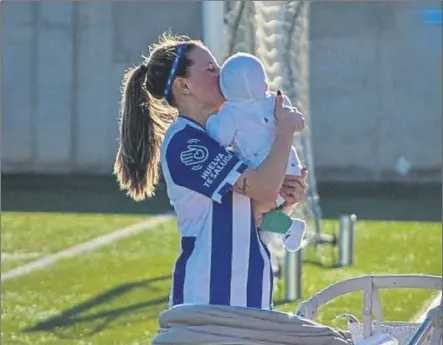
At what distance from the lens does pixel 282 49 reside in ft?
31.6

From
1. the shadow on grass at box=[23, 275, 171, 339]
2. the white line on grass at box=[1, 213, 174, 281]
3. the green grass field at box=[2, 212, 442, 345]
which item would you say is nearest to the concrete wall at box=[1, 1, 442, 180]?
the green grass field at box=[2, 212, 442, 345]

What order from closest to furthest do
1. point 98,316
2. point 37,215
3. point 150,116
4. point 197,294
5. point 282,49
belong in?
point 197,294, point 150,116, point 98,316, point 282,49, point 37,215

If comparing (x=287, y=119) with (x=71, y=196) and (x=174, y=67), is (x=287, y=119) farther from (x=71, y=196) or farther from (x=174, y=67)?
(x=71, y=196)

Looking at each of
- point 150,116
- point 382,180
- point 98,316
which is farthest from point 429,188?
point 150,116

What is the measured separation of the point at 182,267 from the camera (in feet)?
8.70

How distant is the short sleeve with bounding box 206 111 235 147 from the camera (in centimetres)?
259

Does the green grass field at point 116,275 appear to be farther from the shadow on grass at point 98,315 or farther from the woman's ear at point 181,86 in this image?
the woman's ear at point 181,86

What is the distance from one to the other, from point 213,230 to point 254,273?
143mm

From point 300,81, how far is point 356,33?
23.0ft

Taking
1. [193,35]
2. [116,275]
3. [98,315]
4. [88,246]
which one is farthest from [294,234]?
[193,35]

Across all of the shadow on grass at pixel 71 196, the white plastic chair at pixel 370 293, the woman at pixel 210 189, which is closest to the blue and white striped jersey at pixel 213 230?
the woman at pixel 210 189

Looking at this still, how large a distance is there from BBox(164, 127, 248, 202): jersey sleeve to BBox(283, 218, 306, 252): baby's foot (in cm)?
28

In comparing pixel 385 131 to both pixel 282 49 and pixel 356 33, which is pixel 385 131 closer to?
pixel 356 33

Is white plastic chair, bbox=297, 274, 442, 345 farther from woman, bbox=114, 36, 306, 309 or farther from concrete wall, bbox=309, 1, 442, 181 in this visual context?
concrete wall, bbox=309, 1, 442, 181
